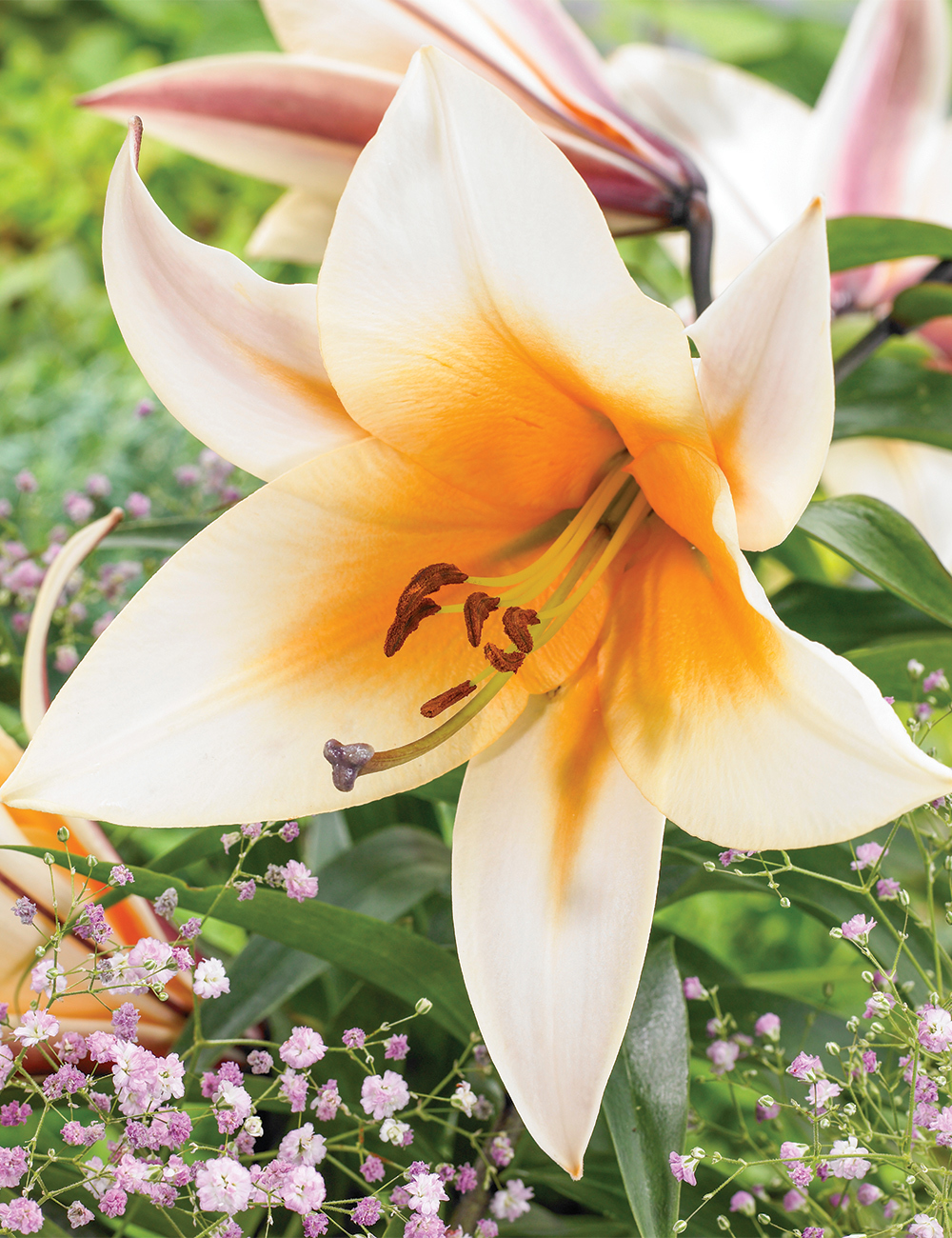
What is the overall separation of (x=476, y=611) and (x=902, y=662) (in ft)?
0.55

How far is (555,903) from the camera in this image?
0.97 ft

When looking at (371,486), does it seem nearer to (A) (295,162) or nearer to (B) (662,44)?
(A) (295,162)

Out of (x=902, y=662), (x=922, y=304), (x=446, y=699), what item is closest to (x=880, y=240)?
(x=922, y=304)

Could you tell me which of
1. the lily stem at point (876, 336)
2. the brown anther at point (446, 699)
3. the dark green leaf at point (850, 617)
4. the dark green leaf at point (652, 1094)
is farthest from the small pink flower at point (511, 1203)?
the lily stem at point (876, 336)

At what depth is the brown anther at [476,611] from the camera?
30 centimetres

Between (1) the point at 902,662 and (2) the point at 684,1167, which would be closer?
(2) the point at 684,1167

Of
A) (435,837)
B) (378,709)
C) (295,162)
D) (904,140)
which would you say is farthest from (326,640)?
(904,140)

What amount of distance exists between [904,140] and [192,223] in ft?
2.84

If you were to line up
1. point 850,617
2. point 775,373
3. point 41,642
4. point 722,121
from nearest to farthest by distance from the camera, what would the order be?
point 775,373, point 41,642, point 850,617, point 722,121

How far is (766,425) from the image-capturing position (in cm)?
24

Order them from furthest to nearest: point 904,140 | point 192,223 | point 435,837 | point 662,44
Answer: point 662,44 → point 192,223 → point 904,140 → point 435,837

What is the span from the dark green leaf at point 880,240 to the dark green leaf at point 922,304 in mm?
29

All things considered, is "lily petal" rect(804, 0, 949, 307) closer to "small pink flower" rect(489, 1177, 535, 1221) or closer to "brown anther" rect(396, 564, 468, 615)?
"brown anther" rect(396, 564, 468, 615)

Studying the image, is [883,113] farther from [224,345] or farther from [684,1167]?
[684,1167]
